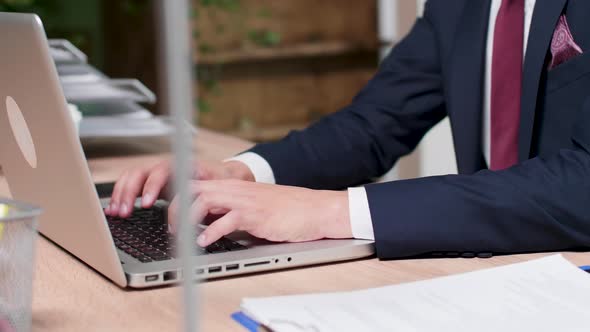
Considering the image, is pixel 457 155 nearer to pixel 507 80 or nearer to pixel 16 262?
pixel 507 80

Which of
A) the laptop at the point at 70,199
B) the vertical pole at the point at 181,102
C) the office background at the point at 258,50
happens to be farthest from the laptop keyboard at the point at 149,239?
the office background at the point at 258,50

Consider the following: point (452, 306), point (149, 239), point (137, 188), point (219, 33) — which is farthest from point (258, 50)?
point (452, 306)

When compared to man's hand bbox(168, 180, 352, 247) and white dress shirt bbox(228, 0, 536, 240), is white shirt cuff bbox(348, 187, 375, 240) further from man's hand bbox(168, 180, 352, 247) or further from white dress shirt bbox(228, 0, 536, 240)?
white dress shirt bbox(228, 0, 536, 240)

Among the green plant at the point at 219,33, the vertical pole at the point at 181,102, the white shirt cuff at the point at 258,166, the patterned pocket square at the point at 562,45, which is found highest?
the vertical pole at the point at 181,102

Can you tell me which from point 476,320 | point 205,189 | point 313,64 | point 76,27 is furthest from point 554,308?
point 313,64

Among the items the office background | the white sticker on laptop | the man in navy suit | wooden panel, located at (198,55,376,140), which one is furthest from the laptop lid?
wooden panel, located at (198,55,376,140)

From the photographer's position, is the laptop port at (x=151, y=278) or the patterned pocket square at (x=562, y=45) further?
the patterned pocket square at (x=562, y=45)

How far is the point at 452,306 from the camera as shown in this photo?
692mm

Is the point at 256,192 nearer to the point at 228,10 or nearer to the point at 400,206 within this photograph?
the point at 400,206

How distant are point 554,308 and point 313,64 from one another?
3433 mm

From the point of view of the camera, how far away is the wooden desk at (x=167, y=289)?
0.70 m

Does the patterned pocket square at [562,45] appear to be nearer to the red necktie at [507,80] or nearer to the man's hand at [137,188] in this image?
the red necktie at [507,80]

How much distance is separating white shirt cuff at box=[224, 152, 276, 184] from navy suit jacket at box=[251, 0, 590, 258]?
1 centimetres

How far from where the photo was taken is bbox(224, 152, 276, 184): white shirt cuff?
122 cm
